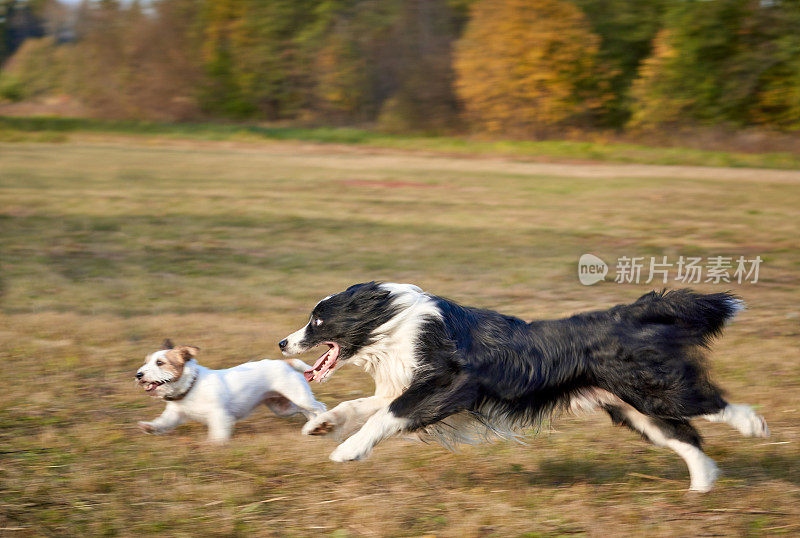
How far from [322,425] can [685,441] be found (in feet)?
5.73

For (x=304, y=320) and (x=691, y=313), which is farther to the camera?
(x=304, y=320)

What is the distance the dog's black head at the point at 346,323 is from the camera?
12.3 feet

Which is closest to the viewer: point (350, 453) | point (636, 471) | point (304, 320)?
point (350, 453)

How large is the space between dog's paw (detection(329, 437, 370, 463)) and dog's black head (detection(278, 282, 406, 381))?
448mm

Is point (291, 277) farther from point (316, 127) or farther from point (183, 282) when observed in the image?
point (316, 127)

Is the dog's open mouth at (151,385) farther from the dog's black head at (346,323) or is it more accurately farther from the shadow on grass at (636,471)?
the shadow on grass at (636,471)

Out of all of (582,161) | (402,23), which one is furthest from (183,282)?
(402,23)

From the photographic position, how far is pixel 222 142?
30.8 metres

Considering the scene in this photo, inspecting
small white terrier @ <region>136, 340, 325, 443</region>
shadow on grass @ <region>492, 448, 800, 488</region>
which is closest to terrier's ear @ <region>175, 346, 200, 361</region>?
small white terrier @ <region>136, 340, 325, 443</region>

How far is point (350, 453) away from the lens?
345cm

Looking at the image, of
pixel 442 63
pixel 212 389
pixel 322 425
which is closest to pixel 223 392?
pixel 212 389

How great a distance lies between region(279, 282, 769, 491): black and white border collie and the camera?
11.7 feet

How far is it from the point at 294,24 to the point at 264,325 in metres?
40.0

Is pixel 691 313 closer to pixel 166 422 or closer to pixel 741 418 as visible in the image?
pixel 741 418
